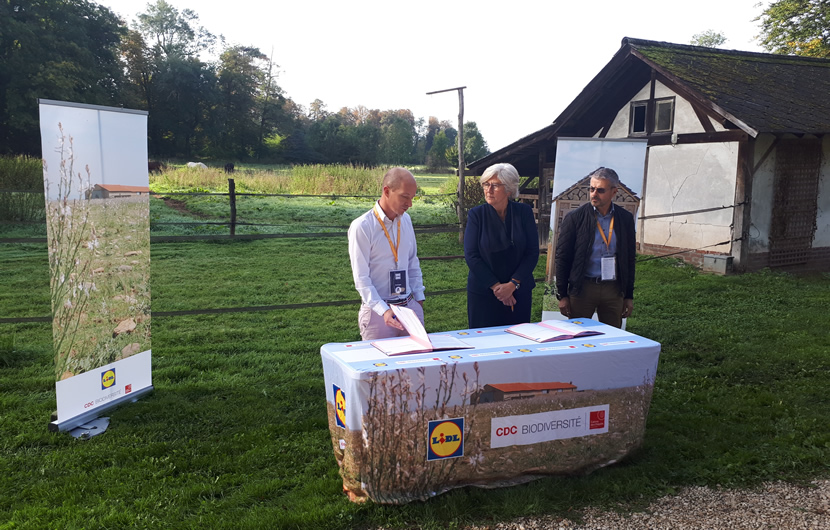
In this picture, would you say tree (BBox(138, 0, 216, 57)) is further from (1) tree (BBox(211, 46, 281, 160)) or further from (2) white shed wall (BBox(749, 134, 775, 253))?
(2) white shed wall (BBox(749, 134, 775, 253))

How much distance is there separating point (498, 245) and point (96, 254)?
9.21 feet

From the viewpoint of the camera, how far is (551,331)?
363cm

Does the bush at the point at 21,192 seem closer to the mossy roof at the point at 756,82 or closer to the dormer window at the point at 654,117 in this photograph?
the dormer window at the point at 654,117

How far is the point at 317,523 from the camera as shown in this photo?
120 inches

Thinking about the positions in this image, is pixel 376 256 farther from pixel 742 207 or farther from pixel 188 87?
pixel 188 87

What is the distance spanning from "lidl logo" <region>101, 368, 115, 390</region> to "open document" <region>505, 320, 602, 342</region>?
290 cm

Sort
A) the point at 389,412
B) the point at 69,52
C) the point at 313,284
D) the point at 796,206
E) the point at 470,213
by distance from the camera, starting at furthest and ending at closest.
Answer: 1. the point at 69,52
2. the point at 796,206
3. the point at 313,284
4. the point at 470,213
5. the point at 389,412

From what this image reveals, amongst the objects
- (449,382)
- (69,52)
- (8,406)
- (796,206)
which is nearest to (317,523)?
(449,382)

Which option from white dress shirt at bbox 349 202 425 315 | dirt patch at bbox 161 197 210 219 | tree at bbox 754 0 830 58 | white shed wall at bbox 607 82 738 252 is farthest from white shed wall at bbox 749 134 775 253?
tree at bbox 754 0 830 58

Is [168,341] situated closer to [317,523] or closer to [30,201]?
[317,523]

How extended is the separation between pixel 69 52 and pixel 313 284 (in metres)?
33.3

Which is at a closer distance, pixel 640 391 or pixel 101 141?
pixel 640 391

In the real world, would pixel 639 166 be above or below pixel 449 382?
above

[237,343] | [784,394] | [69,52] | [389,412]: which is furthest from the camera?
[69,52]
